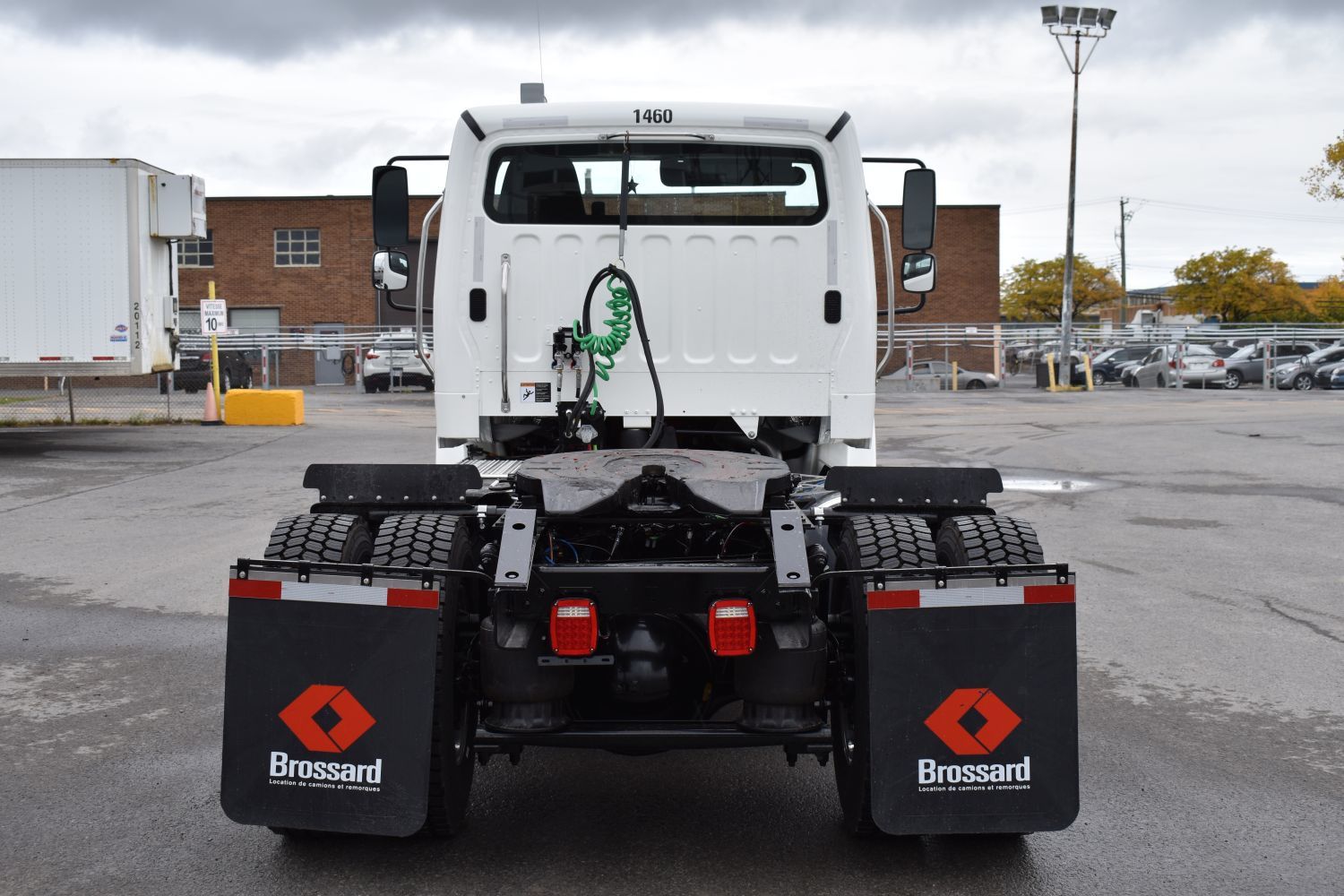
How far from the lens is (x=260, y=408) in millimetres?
22875

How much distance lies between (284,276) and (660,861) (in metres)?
51.4

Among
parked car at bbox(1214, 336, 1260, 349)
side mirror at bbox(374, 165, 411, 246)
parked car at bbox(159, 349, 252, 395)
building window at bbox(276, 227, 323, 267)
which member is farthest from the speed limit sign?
parked car at bbox(1214, 336, 1260, 349)

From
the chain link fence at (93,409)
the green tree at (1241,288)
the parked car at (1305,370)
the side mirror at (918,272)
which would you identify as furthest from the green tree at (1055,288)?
the side mirror at (918,272)

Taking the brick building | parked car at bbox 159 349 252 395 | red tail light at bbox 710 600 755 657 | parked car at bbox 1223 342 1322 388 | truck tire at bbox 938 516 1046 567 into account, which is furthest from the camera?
the brick building

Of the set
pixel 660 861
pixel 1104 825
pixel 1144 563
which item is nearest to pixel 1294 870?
pixel 1104 825

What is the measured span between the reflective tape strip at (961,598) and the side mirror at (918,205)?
276cm

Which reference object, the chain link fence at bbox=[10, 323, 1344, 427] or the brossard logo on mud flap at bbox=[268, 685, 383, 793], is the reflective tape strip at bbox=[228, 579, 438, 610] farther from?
the chain link fence at bbox=[10, 323, 1344, 427]

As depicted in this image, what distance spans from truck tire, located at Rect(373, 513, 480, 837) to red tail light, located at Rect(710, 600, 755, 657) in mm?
796

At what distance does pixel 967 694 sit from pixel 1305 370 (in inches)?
1568

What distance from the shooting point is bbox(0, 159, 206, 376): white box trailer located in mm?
17734

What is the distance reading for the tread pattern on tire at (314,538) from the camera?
14.1 ft

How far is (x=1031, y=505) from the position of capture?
12.6m

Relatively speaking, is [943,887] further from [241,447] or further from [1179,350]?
[1179,350]

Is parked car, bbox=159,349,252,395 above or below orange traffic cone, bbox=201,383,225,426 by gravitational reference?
above
